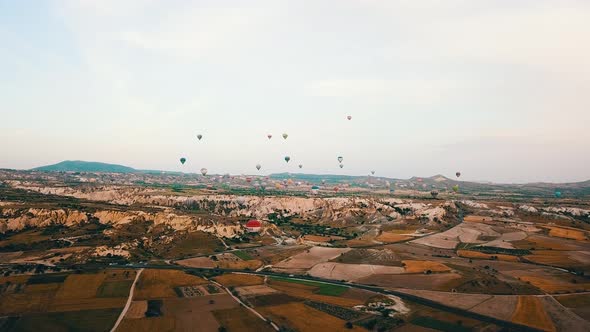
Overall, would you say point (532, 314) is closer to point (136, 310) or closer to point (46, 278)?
point (136, 310)

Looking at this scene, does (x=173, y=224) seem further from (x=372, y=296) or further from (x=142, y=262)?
(x=372, y=296)

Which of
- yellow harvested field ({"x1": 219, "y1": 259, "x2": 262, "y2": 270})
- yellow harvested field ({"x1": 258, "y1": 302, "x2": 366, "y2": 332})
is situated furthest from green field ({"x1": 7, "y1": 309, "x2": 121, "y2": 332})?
yellow harvested field ({"x1": 219, "y1": 259, "x2": 262, "y2": 270})

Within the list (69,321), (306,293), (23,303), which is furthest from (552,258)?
(23,303)

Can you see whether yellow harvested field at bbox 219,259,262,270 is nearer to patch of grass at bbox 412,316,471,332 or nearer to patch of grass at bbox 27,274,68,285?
patch of grass at bbox 27,274,68,285

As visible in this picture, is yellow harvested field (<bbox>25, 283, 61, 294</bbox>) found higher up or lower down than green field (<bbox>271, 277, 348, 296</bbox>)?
higher up

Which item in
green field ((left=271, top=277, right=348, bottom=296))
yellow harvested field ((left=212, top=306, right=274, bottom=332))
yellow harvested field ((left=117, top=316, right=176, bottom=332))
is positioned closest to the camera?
yellow harvested field ((left=117, top=316, right=176, bottom=332))

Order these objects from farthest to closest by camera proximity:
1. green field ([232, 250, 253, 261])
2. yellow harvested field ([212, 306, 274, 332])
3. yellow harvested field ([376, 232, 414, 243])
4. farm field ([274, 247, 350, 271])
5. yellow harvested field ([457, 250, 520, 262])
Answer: yellow harvested field ([376, 232, 414, 243])
green field ([232, 250, 253, 261])
yellow harvested field ([457, 250, 520, 262])
farm field ([274, 247, 350, 271])
yellow harvested field ([212, 306, 274, 332])

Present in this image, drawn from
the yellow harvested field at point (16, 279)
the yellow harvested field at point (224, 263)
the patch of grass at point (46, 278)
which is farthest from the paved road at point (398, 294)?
the yellow harvested field at point (16, 279)
